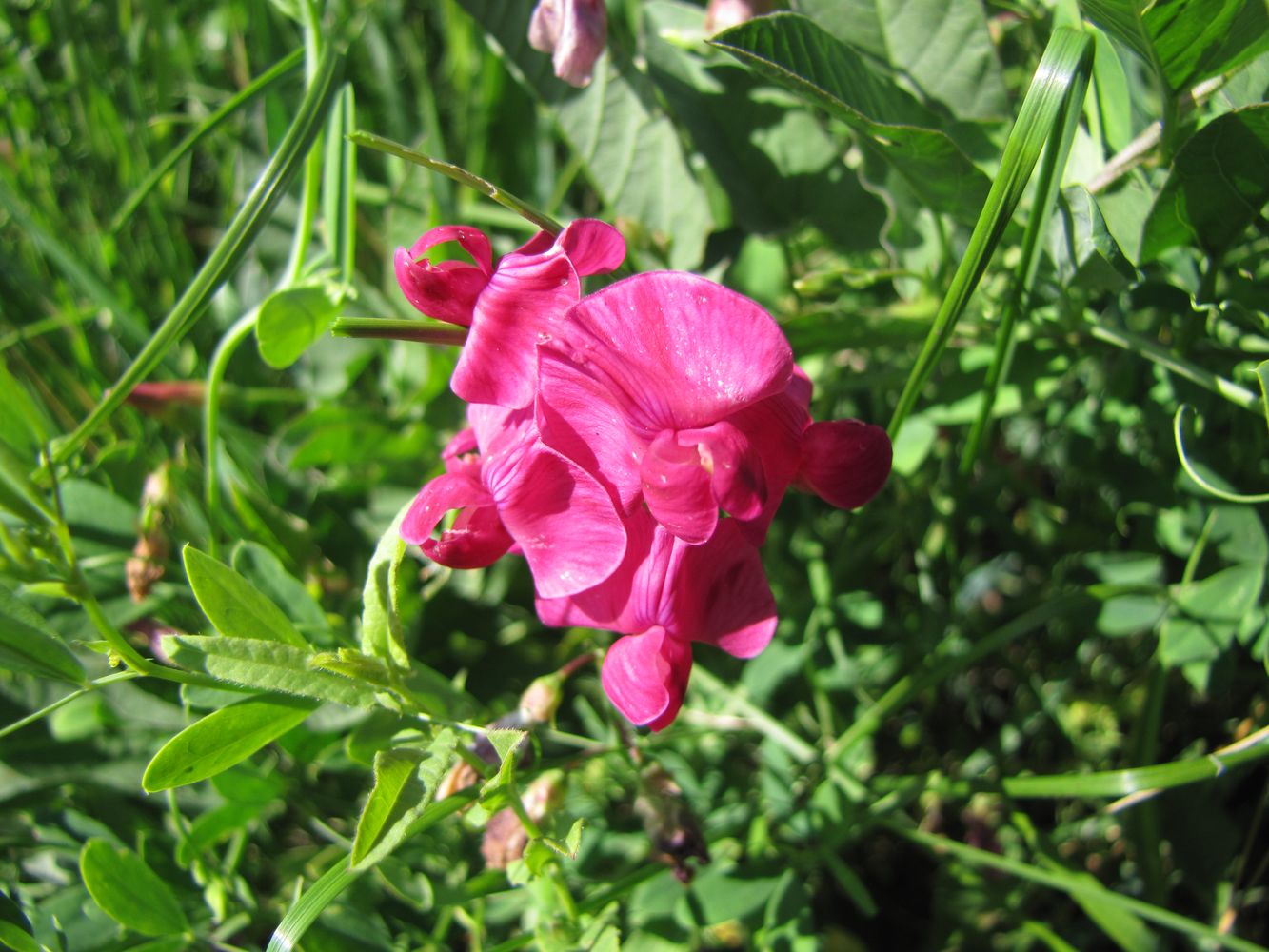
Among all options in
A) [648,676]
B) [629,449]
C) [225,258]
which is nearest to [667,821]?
[648,676]

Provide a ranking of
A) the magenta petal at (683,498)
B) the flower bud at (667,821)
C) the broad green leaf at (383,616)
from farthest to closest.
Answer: the flower bud at (667,821) → the broad green leaf at (383,616) → the magenta petal at (683,498)

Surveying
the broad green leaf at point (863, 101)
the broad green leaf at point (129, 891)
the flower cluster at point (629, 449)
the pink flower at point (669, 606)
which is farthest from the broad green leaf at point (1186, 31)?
the broad green leaf at point (129, 891)

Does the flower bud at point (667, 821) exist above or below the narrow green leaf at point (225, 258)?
below

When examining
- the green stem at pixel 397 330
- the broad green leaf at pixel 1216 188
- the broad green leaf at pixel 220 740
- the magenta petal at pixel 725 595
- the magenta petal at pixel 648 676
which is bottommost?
the broad green leaf at pixel 220 740

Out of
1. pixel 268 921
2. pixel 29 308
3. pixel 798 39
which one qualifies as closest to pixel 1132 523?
pixel 798 39

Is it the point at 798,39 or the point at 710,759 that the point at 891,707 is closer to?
the point at 710,759

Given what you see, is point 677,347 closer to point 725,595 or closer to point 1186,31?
point 725,595

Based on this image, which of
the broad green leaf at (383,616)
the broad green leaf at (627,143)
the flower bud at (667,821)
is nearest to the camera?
the broad green leaf at (383,616)

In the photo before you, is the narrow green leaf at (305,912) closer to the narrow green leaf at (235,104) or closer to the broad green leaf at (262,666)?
the broad green leaf at (262,666)
